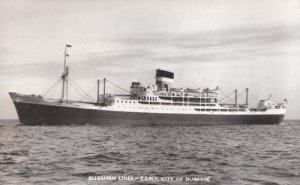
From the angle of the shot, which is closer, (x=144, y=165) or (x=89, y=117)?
(x=144, y=165)

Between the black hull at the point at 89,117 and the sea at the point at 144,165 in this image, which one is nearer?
the sea at the point at 144,165

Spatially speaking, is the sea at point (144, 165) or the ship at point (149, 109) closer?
the sea at point (144, 165)

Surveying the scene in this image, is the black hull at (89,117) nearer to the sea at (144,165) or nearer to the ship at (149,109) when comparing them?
the ship at (149,109)

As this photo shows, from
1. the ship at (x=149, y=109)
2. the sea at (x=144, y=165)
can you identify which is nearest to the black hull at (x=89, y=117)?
the ship at (x=149, y=109)

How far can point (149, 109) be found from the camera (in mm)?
41719

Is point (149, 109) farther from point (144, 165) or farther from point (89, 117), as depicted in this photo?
point (144, 165)

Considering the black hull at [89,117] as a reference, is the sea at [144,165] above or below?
below

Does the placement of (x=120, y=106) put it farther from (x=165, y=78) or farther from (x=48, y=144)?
(x=48, y=144)

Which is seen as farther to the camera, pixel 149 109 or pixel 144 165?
pixel 149 109

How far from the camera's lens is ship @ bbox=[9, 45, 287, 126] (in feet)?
119

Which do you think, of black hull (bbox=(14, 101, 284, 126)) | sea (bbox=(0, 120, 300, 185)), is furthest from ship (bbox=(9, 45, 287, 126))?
sea (bbox=(0, 120, 300, 185))

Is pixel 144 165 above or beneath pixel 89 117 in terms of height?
beneath

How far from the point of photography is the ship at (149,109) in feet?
119

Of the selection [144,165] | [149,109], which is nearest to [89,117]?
[149,109]
